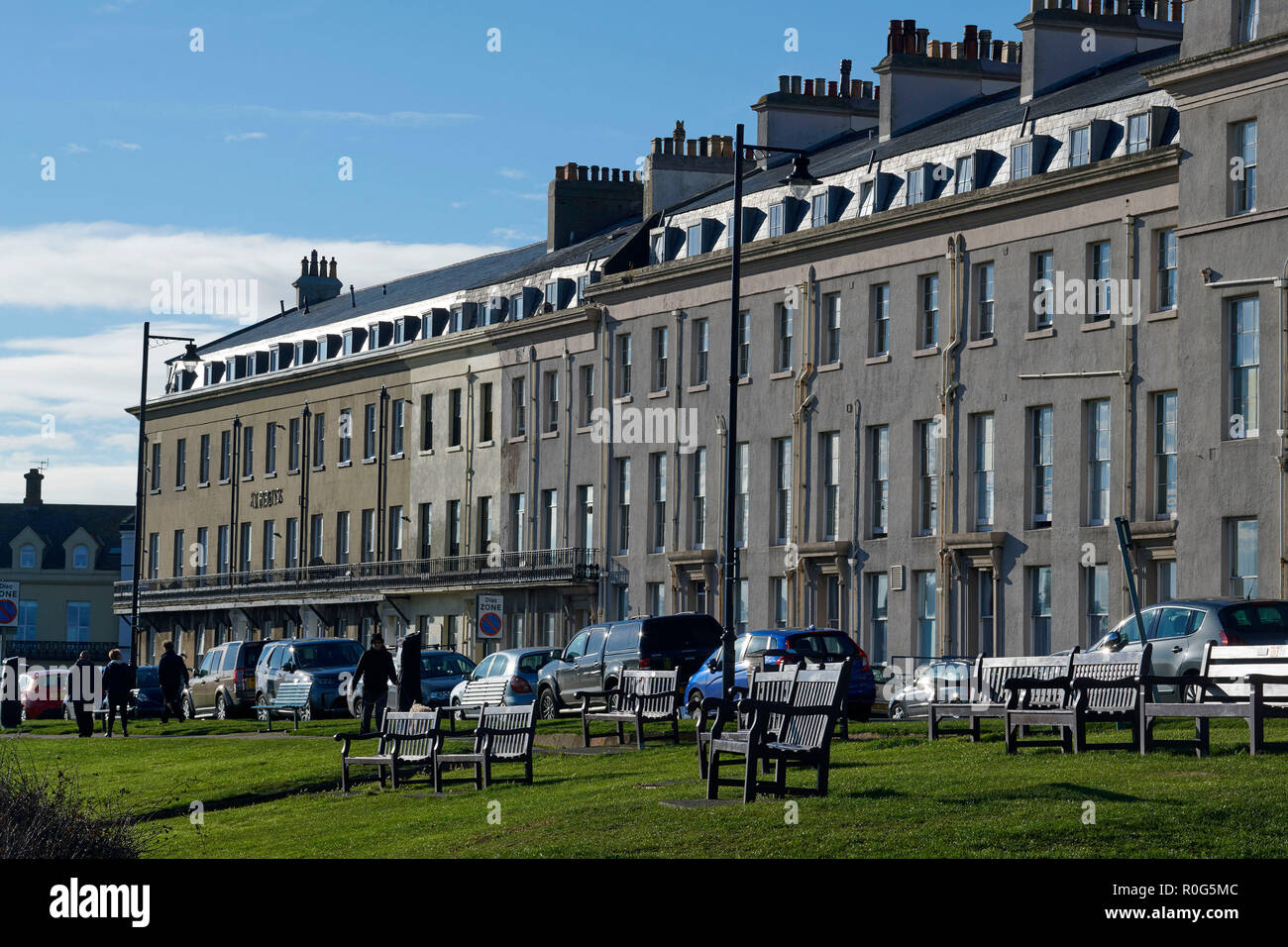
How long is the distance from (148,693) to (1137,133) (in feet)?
85.5

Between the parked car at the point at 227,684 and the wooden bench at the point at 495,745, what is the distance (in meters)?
24.6

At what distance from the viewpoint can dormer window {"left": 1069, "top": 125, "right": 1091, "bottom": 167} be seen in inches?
1800

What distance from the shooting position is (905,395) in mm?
50062

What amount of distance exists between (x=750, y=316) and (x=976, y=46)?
9.47 m

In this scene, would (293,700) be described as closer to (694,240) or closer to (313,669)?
Result: (313,669)

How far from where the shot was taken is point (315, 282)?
94.7m

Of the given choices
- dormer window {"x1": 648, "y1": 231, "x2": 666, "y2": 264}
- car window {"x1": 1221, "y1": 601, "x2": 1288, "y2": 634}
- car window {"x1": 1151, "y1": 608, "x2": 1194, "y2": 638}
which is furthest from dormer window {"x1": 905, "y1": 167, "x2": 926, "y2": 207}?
car window {"x1": 1221, "y1": 601, "x2": 1288, "y2": 634}

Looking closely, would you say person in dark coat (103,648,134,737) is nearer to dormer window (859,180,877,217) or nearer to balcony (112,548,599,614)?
dormer window (859,180,877,217)

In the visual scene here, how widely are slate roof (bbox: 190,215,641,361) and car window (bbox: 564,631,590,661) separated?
2415 cm

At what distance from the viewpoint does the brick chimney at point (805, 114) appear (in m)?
61.9
